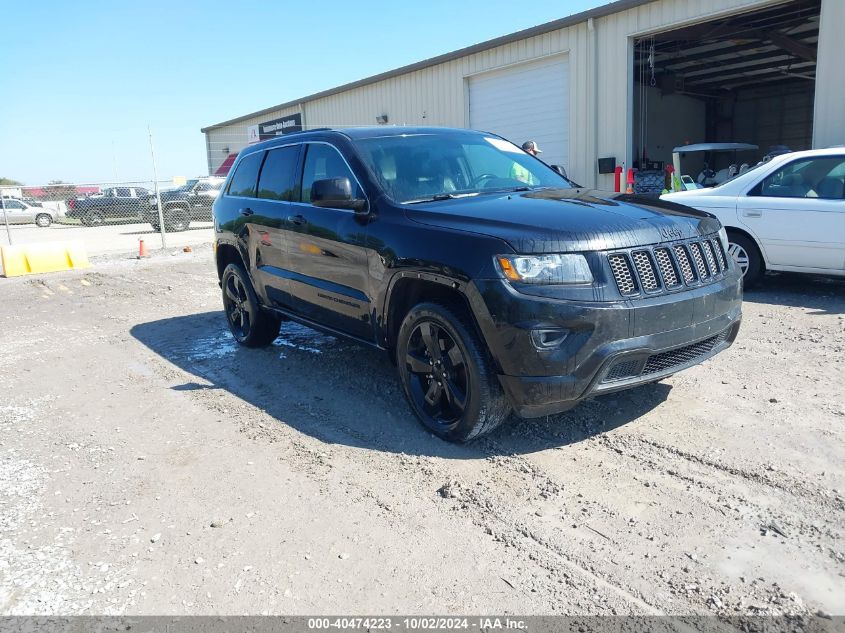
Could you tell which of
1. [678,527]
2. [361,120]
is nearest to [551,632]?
[678,527]

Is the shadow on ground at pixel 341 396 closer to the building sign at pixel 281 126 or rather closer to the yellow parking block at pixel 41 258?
the yellow parking block at pixel 41 258

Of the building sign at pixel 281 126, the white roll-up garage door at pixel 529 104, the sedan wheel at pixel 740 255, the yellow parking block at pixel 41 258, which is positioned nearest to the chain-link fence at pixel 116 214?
the yellow parking block at pixel 41 258

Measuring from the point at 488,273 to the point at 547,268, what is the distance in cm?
29

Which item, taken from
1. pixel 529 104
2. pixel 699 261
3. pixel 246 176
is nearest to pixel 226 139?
pixel 529 104

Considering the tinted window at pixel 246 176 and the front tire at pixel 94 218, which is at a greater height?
the tinted window at pixel 246 176

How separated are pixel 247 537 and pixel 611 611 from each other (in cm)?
160

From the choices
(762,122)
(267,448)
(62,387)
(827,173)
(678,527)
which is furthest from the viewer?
(762,122)

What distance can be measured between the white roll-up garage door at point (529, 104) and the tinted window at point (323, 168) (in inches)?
416

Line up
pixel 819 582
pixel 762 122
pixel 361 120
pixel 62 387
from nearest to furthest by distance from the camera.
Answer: pixel 819 582 < pixel 62 387 < pixel 361 120 < pixel 762 122

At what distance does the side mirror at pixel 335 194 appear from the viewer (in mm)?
4137

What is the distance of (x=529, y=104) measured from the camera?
1536 centimetres

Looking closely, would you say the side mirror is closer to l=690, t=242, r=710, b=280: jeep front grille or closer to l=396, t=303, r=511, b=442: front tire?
l=396, t=303, r=511, b=442: front tire

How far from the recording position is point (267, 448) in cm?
399

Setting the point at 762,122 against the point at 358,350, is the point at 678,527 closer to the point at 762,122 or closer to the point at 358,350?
the point at 358,350
